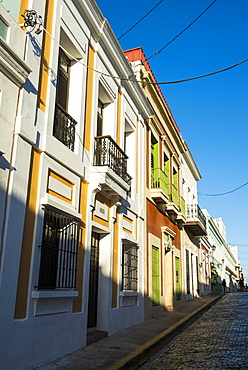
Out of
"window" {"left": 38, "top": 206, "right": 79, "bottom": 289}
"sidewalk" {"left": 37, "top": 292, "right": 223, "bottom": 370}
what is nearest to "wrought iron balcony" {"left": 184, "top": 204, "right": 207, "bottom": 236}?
"sidewalk" {"left": 37, "top": 292, "right": 223, "bottom": 370}

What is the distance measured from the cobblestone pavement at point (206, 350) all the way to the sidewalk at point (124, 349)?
165 mm

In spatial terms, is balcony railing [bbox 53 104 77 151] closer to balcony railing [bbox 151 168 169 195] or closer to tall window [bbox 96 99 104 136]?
tall window [bbox 96 99 104 136]

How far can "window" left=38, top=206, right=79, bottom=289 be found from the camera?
556 centimetres

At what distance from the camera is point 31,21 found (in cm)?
534

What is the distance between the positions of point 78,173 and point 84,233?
113 cm

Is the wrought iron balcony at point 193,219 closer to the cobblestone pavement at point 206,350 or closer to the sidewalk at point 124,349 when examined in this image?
the cobblestone pavement at point 206,350

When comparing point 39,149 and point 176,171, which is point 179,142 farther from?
point 39,149

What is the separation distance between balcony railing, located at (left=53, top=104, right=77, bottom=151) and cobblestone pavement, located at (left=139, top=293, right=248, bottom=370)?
3989 millimetres

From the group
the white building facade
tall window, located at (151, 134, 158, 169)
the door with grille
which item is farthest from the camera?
tall window, located at (151, 134, 158, 169)

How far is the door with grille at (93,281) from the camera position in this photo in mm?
7496

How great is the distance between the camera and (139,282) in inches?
384

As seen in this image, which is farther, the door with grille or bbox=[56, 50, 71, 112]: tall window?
the door with grille

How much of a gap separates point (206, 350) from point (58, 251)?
3.27 m

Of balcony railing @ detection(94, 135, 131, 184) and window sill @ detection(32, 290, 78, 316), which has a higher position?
balcony railing @ detection(94, 135, 131, 184)
